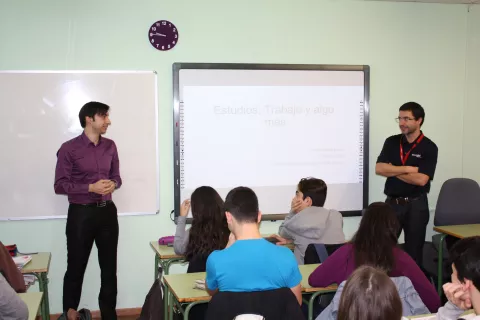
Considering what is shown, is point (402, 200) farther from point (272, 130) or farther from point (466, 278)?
point (466, 278)

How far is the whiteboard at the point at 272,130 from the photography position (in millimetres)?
5355

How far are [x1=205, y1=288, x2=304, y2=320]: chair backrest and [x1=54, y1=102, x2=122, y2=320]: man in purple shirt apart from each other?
2.26 meters

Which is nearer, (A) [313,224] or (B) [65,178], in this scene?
(A) [313,224]

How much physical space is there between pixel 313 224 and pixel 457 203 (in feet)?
6.93

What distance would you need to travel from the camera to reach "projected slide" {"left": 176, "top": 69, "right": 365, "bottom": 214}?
5.37 m

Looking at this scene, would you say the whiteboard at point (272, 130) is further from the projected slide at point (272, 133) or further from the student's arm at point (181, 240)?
the student's arm at point (181, 240)

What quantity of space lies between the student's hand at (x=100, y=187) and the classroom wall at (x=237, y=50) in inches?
27.3

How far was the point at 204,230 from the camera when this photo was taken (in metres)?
3.67

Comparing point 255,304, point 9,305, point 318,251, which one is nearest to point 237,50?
point 318,251

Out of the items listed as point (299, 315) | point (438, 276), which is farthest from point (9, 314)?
point (438, 276)

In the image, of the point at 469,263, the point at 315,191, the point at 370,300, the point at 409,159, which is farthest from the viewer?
the point at 409,159

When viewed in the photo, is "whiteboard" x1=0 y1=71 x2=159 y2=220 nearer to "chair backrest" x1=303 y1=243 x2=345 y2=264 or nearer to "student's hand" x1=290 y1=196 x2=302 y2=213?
"student's hand" x1=290 y1=196 x2=302 y2=213

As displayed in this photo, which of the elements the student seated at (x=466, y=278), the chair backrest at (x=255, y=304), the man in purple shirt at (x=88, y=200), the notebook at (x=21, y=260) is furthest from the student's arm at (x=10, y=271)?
the student seated at (x=466, y=278)

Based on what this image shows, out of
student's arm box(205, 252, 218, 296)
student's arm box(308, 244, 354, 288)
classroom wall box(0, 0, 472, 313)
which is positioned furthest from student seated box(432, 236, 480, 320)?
classroom wall box(0, 0, 472, 313)
